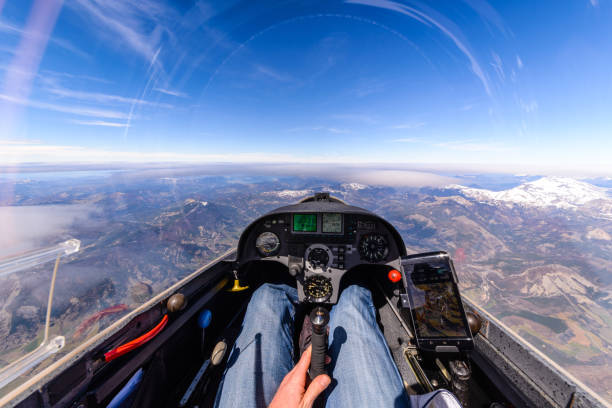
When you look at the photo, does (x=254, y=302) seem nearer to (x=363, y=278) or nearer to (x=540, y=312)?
(x=363, y=278)

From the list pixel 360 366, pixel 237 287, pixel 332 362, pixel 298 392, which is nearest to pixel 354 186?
pixel 237 287

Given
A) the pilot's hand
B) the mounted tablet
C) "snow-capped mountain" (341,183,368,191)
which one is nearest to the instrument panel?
the mounted tablet

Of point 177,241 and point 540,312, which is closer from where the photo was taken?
point 540,312

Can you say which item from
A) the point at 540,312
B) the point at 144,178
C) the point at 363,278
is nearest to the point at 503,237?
the point at 540,312

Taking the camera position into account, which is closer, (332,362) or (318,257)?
(332,362)

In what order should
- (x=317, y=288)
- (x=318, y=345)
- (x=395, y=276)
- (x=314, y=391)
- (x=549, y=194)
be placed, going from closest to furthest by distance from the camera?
1. (x=314, y=391)
2. (x=318, y=345)
3. (x=395, y=276)
4. (x=317, y=288)
5. (x=549, y=194)

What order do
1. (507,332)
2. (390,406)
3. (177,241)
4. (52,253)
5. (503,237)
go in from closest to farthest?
(390,406)
(507,332)
(52,253)
(177,241)
(503,237)

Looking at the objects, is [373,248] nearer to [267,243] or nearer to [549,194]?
[267,243]

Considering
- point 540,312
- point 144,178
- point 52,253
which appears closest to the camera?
point 52,253
